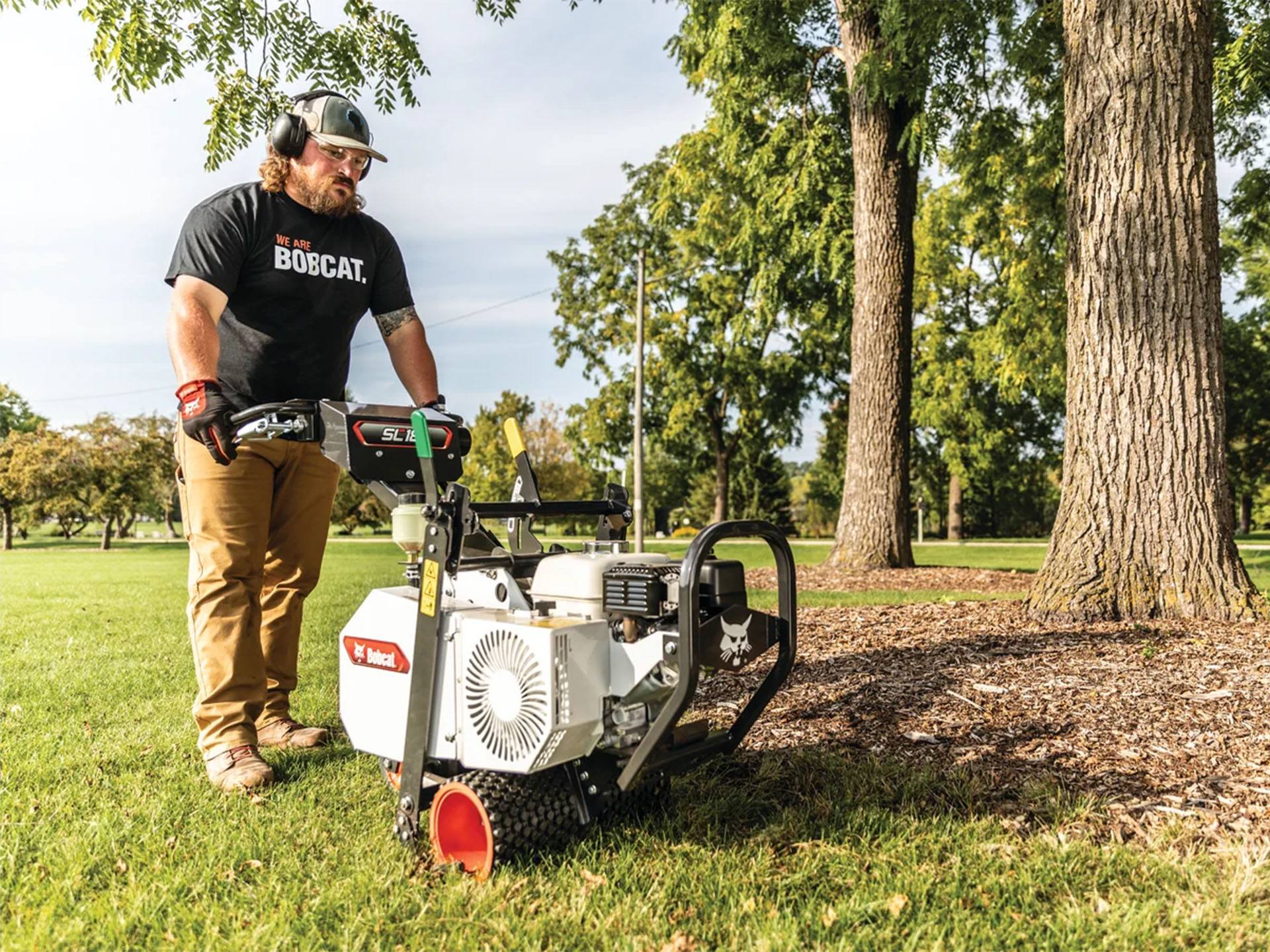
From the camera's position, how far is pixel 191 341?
10.5ft

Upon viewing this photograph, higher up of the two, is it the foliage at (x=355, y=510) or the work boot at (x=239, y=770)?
the foliage at (x=355, y=510)

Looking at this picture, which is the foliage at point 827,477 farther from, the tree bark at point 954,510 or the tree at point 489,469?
the tree at point 489,469

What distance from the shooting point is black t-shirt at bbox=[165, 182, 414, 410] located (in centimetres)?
337

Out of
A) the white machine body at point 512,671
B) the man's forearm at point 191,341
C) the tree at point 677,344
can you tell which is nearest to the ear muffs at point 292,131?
the man's forearm at point 191,341

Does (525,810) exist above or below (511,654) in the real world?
below

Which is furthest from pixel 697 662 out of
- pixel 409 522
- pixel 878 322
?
pixel 878 322

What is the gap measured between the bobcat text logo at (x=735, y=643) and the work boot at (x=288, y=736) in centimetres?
205

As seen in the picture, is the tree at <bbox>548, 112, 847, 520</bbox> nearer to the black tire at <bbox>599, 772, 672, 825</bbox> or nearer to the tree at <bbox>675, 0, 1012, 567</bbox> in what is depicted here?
the tree at <bbox>675, 0, 1012, 567</bbox>

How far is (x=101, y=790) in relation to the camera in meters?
Result: 3.34

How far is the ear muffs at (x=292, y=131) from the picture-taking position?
3369 mm

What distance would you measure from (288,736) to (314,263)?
183cm

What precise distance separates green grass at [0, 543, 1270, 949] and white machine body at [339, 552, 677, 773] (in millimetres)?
347

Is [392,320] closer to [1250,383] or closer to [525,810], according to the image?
[525,810]

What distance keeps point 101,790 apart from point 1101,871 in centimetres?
309
